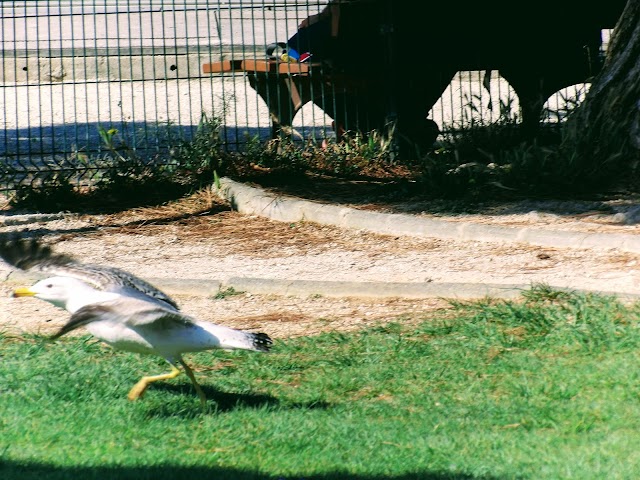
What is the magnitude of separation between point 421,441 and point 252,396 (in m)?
0.92

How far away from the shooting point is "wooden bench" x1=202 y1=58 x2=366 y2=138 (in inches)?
387

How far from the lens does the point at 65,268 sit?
4738 mm

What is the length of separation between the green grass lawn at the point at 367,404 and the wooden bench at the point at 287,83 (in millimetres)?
4759

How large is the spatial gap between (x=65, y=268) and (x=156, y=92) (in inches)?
330

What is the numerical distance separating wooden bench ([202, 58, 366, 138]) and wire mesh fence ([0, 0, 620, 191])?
14mm

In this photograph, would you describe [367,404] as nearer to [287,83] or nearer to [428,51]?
[287,83]

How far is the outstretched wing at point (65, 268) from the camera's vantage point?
456 centimetres

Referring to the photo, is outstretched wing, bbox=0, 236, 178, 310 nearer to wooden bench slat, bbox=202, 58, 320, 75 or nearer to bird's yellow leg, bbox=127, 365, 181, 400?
Result: bird's yellow leg, bbox=127, 365, 181, 400

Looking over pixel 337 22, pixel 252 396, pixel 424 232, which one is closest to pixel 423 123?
pixel 337 22

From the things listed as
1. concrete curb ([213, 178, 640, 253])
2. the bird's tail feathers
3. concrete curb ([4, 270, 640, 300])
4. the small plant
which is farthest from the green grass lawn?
concrete curb ([213, 178, 640, 253])

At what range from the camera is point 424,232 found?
298 inches

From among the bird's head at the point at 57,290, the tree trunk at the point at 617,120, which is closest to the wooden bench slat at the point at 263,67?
the tree trunk at the point at 617,120

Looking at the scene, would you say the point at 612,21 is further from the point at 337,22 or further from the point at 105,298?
the point at 105,298

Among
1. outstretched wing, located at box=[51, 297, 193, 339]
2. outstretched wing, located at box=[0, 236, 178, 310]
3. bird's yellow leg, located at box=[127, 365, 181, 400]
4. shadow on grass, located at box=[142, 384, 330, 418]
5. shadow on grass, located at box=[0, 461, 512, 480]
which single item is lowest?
shadow on grass, located at box=[0, 461, 512, 480]
